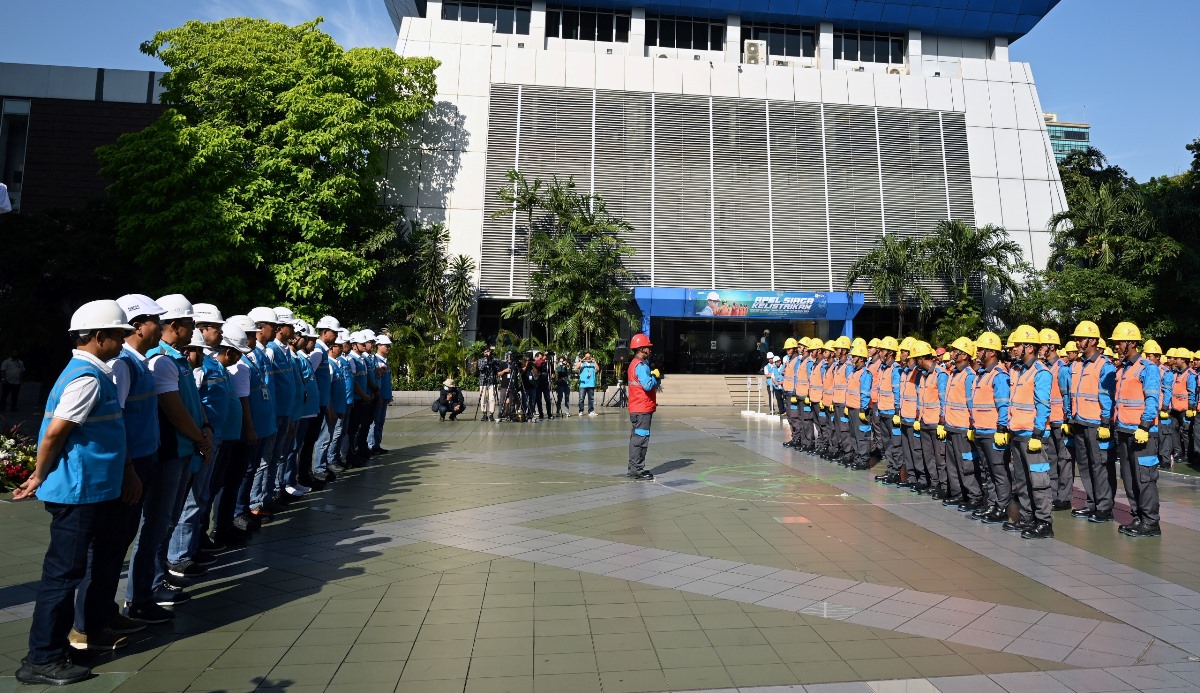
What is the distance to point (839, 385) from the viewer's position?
13242mm

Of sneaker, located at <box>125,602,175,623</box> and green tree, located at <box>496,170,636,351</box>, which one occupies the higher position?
green tree, located at <box>496,170,636,351</box>

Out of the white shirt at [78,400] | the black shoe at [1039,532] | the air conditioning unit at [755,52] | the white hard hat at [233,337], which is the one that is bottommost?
the black shoe at [1039,532]

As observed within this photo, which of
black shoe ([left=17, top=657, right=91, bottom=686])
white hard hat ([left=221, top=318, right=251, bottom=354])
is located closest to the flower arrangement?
white hard hat ([left=221, top=318, right=251, bottom=354])

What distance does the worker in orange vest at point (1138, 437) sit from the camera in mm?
7992

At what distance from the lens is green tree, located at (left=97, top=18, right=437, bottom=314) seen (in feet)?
80.0

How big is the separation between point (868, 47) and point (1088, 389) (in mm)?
36621

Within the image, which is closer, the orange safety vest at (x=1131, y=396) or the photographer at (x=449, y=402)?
the orange safety vest at (x=1131, y=396)

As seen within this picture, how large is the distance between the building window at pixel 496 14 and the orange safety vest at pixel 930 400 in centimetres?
3349

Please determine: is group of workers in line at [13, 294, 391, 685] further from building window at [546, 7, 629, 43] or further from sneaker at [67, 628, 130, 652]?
building window at [546, 7, 629, 43]

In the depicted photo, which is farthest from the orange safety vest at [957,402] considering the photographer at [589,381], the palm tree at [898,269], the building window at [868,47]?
the building window at [868,47]

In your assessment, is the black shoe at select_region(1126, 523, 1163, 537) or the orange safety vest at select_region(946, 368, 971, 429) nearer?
the black shoe at select_region(1126, 523, 1163, 537)

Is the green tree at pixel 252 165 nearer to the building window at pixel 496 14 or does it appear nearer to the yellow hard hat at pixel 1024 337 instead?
the building window at pixel 496 14

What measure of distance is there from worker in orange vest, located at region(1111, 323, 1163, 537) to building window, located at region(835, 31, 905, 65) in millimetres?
35663

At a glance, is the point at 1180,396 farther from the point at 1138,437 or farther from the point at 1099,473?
the point at 1138,437
